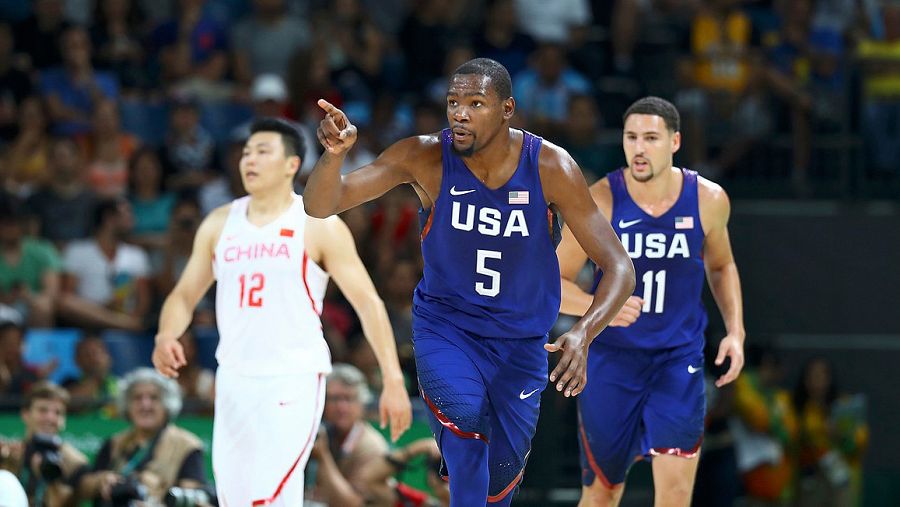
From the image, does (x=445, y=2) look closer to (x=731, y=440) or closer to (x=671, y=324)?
(x=731, y=440)

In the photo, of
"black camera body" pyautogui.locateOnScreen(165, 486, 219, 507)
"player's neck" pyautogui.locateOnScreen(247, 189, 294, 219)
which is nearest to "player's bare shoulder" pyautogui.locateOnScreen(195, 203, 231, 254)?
"player's neck" pyautogui.locateOnScreen(247, 189, 294, 219)

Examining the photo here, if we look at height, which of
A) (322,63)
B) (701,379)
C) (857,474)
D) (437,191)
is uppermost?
(322,63)

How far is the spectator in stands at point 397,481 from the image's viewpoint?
1005 cm

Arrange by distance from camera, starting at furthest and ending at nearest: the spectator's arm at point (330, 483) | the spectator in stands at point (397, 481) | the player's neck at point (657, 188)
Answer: the spectator in stands at point (397, 481), the spectator's arm at point (330, 483), the player's neck at point (657, 188)

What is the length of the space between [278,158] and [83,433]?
3412 millimetres

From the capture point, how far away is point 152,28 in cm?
1515

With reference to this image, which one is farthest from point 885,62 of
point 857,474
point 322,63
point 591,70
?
point 322,63

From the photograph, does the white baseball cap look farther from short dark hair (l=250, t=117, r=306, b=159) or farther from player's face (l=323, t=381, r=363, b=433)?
short dark hair (l=250, t=117, r=306, b=159)

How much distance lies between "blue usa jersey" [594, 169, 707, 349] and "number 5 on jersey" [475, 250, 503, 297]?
1352 mm

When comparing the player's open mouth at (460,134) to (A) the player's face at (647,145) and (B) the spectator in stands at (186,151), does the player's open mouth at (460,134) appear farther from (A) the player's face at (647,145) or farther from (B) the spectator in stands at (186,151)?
(B) the spectator in stands at (186,151)

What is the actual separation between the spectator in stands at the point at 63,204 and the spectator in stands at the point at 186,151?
31.9 inches

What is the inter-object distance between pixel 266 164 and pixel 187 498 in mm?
2066

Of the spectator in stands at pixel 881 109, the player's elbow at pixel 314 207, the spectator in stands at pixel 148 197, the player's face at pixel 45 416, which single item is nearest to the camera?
the player's elbow at pixel 314 207

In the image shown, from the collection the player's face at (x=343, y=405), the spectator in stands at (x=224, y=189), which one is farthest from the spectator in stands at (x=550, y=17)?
the player's face at (x=343, y=405)
